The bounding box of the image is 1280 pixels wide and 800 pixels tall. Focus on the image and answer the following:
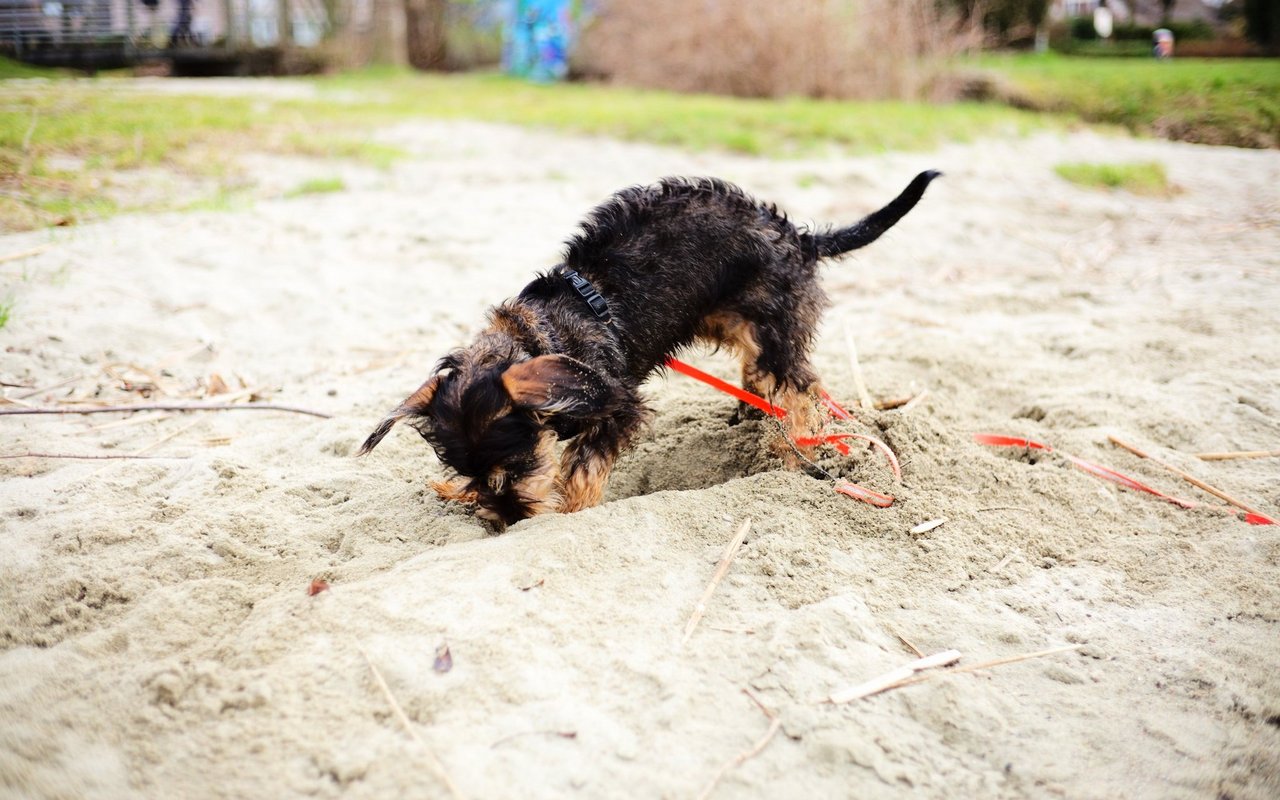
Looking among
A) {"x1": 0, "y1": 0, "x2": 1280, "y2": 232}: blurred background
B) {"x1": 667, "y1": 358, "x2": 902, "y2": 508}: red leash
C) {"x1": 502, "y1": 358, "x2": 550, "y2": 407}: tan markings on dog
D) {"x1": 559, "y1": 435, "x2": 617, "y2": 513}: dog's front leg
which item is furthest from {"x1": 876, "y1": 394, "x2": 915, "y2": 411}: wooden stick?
{"x1": 0, "y1": 0, "x2": 1280, "y2": 232}: blurred background

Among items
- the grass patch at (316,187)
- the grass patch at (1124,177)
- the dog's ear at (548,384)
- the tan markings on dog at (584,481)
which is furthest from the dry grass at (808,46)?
the dog's ear at (548,384)

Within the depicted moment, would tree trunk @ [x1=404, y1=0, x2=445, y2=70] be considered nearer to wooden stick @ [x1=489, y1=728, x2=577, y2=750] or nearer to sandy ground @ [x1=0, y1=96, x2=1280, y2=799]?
sandy ground @ [x1=0, y1=96, x2=1280, y2=799]

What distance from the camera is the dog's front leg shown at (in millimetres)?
3795

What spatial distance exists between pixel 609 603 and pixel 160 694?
4.75ft

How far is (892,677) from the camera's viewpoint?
279 centimetres

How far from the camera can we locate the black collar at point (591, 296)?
3812 mm

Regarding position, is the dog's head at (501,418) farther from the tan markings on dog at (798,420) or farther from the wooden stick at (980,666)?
the wooden stick at (980,666)

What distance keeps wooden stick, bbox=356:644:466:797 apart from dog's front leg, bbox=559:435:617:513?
1.27m

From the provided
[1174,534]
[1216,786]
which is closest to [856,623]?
[1216,786]

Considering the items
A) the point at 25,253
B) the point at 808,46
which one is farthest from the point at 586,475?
the point at 808,46

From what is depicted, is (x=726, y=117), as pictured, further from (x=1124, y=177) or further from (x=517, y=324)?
(x=517, y=324)

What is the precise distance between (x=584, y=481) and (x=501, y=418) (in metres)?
0.56

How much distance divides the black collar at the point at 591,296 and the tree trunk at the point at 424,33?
27.8 meters

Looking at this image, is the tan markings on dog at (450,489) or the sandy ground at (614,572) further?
the tan markings on dog at (450,489)
